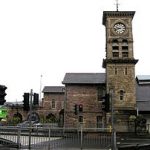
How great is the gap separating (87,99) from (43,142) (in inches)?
1557

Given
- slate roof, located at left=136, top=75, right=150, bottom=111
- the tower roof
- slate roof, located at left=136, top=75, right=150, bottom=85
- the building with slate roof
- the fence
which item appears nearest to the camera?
the fence

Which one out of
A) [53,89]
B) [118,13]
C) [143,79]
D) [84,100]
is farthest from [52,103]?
[118,13]

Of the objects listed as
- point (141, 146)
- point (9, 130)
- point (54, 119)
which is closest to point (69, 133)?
point (9, 130)

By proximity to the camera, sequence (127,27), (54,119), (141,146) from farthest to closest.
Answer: (54,119) → (127,27) → (141,146)

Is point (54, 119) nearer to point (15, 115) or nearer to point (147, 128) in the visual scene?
point (15, 115)

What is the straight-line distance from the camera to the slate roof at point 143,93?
5938 cm

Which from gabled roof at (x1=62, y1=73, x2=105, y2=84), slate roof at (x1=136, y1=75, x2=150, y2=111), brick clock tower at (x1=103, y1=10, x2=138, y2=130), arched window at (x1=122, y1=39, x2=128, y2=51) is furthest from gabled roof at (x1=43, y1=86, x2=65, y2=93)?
arched window at (x1=122, y1=39, x2=128, y2=51)

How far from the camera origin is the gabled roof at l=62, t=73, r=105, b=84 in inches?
2584

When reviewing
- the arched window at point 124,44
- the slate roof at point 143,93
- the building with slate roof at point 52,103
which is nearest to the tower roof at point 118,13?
the arched window at point 124,44

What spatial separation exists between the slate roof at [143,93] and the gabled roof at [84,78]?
5.90 meters

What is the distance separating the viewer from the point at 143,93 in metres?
63.5

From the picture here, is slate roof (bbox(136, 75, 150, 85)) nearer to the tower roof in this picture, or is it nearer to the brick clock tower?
the brick clock tower

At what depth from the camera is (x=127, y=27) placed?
198 ft

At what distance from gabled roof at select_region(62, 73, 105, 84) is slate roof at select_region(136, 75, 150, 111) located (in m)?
5.90
